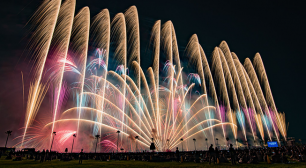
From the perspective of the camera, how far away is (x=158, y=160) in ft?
79.2

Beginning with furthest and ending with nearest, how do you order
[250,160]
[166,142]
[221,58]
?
[166,142], [221,58], [250,160]

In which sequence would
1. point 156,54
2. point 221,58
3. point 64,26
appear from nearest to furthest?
point 64,26, point 156,54, point 221,58

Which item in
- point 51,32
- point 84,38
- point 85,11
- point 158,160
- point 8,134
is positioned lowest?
point 158,160

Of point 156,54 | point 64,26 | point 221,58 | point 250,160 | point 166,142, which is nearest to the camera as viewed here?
point 250,160

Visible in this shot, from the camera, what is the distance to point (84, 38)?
100 feet

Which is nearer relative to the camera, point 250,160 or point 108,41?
point 250,160

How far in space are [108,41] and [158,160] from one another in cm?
2215

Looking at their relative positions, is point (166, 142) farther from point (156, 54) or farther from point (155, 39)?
point (155, 39)

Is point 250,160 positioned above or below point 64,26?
below

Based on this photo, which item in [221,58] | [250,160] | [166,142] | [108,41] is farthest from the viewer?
[166,142]

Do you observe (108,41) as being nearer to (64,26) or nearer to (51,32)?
(64,26)

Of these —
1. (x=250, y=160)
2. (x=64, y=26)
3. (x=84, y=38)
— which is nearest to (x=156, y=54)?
(x=84, y=38)

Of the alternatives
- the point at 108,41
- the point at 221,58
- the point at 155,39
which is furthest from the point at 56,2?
the point at 221,58

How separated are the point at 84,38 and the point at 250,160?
1161 inches
